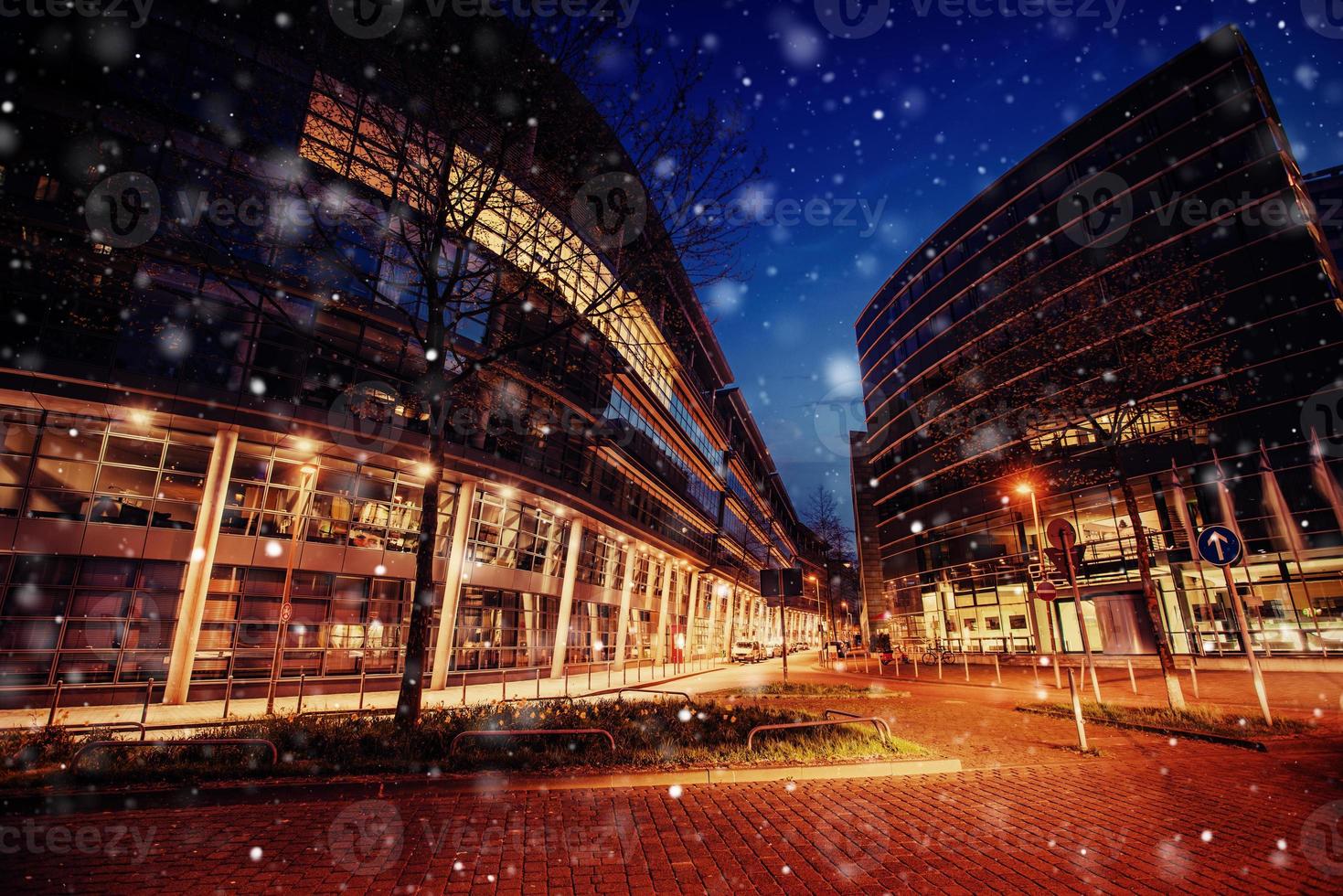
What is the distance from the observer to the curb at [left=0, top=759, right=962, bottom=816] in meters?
5.55

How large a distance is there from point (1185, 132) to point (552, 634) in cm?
4172

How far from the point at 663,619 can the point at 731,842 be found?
36.8m

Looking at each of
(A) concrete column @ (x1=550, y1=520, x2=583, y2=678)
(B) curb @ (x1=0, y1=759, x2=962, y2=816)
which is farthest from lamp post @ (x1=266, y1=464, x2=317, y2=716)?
(A) concrete column @ (x1=550, y1=520, x2=583, y2=678)

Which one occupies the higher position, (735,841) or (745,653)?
(735,841)

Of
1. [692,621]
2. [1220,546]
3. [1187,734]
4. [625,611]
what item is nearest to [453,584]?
[625,611]

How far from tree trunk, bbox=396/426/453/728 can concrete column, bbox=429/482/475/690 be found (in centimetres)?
1087

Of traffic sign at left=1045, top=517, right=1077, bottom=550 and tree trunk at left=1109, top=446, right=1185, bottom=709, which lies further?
tree trunk at left=1109, top=446, right=1185, bottom=709

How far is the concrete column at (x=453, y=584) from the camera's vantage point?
1942 centimetres

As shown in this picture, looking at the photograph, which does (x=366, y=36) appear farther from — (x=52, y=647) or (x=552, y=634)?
(x=552, y=634)

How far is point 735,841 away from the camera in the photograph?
16.4 feet

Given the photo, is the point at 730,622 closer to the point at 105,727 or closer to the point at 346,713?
the point at 346,713

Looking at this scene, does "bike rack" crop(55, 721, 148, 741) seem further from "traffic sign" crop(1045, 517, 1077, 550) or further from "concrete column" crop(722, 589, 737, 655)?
"concrete column" crop(722, 589, 737, 655)

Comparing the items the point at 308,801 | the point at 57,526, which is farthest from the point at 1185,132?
the point at 57,526

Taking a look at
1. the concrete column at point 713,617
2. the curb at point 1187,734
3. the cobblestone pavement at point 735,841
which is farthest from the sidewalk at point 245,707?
the concrete column at point 713,617
